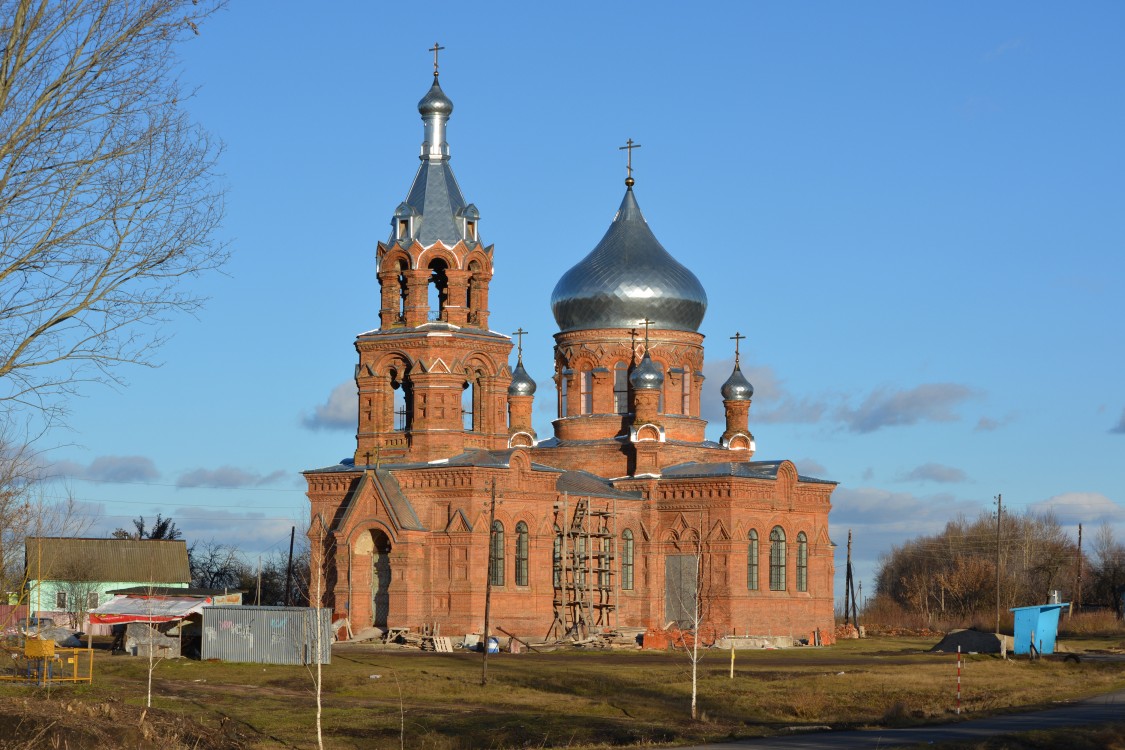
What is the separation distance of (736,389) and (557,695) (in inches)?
1155

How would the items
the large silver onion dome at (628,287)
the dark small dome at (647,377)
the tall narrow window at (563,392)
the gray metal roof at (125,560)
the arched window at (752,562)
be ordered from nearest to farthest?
the arched window at (752,562) → the dark small dome at (647,377) → the large silver onion dome at (628,287) → the tall narrow window at (563,392) → the gray metal roof at (125,560)

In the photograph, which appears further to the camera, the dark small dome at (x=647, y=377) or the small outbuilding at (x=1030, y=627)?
the dark small dome at (x=647, y=377)

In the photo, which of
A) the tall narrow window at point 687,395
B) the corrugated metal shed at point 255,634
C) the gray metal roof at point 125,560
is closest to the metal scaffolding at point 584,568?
the tall narrow window at point 687,395

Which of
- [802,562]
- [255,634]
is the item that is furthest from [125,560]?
[802,562]

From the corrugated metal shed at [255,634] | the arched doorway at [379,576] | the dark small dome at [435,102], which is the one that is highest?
the dark small dome at [435,102]

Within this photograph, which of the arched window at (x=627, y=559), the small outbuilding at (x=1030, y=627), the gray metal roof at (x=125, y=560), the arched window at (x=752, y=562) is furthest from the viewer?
the gray metal roof at (x=125, y=560)

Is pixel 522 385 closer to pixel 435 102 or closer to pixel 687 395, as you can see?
pixel 687 395

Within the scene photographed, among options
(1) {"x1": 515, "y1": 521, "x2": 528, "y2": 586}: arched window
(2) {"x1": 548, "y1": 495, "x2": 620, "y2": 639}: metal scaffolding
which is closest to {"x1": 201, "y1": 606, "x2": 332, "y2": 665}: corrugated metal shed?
(1) {"x1": 515, "y1": 521, "x2": 528, "y2": 586}: arched window

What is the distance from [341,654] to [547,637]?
8.63 meters

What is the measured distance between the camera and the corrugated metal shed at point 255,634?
140ft

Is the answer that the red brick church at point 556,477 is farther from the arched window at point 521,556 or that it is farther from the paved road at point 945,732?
the paved road at point 945,732

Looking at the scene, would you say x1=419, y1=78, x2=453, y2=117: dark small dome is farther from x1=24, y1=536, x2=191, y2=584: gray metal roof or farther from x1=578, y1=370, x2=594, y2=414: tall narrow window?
x1=24, y1=536, x2=191, y2=584: gray metal roof

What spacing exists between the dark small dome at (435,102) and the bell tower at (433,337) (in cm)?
3

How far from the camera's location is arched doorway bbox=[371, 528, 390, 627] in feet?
166
